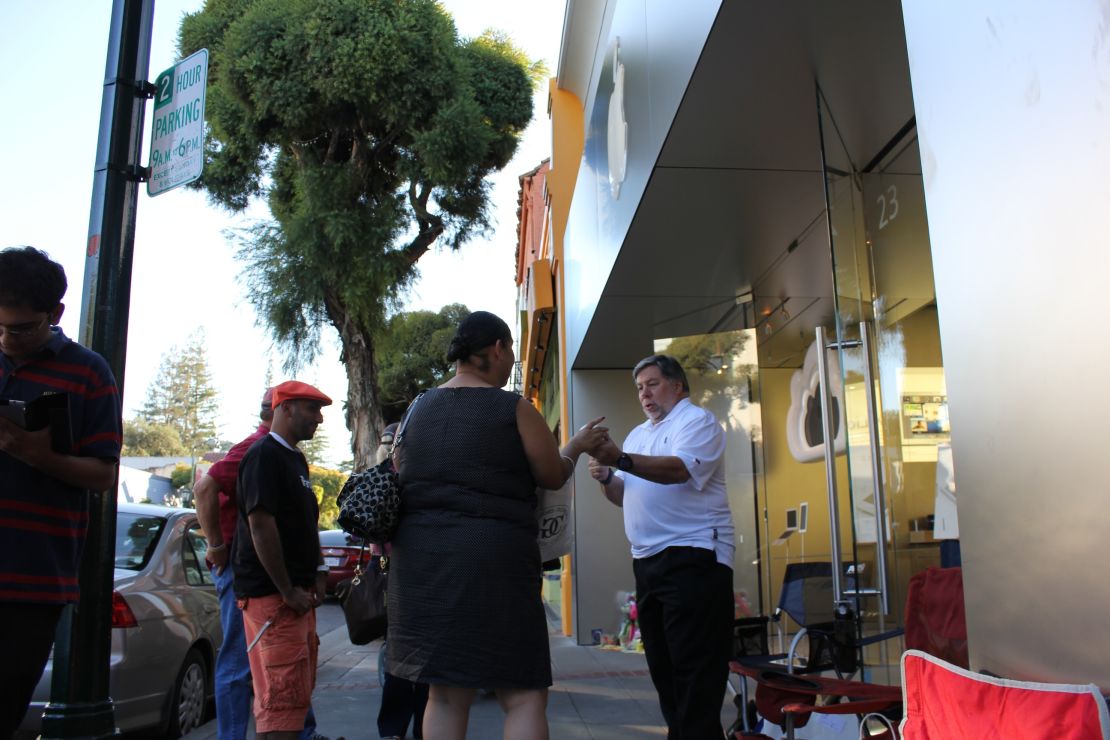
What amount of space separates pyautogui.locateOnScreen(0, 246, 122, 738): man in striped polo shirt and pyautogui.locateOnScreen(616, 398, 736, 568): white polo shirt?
6.80 feet

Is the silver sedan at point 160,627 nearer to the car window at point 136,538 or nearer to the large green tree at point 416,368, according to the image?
the car window at point 136,538

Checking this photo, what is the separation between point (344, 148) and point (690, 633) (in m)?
16.0

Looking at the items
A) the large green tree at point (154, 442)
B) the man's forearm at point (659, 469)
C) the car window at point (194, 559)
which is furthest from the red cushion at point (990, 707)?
the large green tree at point (154, 442)

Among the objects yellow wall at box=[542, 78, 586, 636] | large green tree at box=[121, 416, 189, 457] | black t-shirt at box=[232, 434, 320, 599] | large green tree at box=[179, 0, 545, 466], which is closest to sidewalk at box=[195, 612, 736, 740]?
black t-shirt at box=[232, 434, 320, 599]

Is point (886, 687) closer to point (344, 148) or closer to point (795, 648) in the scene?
point (795, 648)

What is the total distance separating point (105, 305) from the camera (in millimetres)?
3852

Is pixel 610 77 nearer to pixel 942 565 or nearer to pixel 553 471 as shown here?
pixel 942 565

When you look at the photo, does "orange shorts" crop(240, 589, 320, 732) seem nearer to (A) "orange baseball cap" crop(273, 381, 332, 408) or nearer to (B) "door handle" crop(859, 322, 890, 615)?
(A) "orange baseball cap" crop(273, 381, 332, 408)

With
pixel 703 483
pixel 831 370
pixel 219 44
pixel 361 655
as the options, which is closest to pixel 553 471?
pixel 703 483

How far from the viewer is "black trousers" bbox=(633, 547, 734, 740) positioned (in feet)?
11.6

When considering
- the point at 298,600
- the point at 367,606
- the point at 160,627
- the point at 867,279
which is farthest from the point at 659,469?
the point at 160,627

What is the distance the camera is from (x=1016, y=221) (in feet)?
5.89

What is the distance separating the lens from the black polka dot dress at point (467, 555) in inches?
109

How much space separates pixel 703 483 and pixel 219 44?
1722 centimetres
